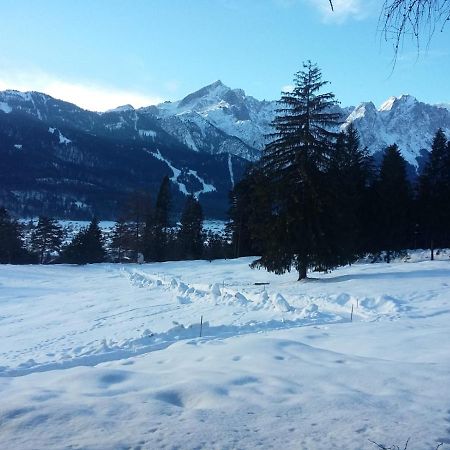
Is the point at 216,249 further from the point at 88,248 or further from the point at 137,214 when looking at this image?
the point at 88,248

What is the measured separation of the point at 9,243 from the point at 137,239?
17.6 m

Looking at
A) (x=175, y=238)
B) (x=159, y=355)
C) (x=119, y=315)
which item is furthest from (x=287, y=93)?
(x=175, y=238)

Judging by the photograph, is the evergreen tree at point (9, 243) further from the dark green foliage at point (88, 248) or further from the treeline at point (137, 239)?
the dark green foliage at point (88, 248)

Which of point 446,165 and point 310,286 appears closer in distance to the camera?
point 310,286

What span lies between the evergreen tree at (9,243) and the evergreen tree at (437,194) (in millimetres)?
44492

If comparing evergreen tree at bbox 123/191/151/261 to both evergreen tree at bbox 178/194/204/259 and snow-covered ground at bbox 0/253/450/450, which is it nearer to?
evergreen tree at bbox 178/194/204/259

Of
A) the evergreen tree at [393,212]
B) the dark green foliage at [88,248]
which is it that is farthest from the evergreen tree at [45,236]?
the evergreen tree at [393,212]

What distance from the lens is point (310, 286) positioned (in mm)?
18203

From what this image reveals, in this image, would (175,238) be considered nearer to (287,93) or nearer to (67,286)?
(67,286)

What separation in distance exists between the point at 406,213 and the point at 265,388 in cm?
3499

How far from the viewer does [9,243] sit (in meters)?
54.0

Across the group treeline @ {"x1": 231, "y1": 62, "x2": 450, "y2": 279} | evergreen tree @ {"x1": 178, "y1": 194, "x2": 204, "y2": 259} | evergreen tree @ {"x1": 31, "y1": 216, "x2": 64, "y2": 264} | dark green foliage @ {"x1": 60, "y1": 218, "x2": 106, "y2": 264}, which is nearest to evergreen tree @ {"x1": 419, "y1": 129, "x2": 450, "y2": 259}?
treeline @ {"x1": 231, "y1": 62, "x2": 450, "y2": 279}

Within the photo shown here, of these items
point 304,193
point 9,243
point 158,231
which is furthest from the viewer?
point 9,243

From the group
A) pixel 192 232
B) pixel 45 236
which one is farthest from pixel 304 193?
pixel 45 236
